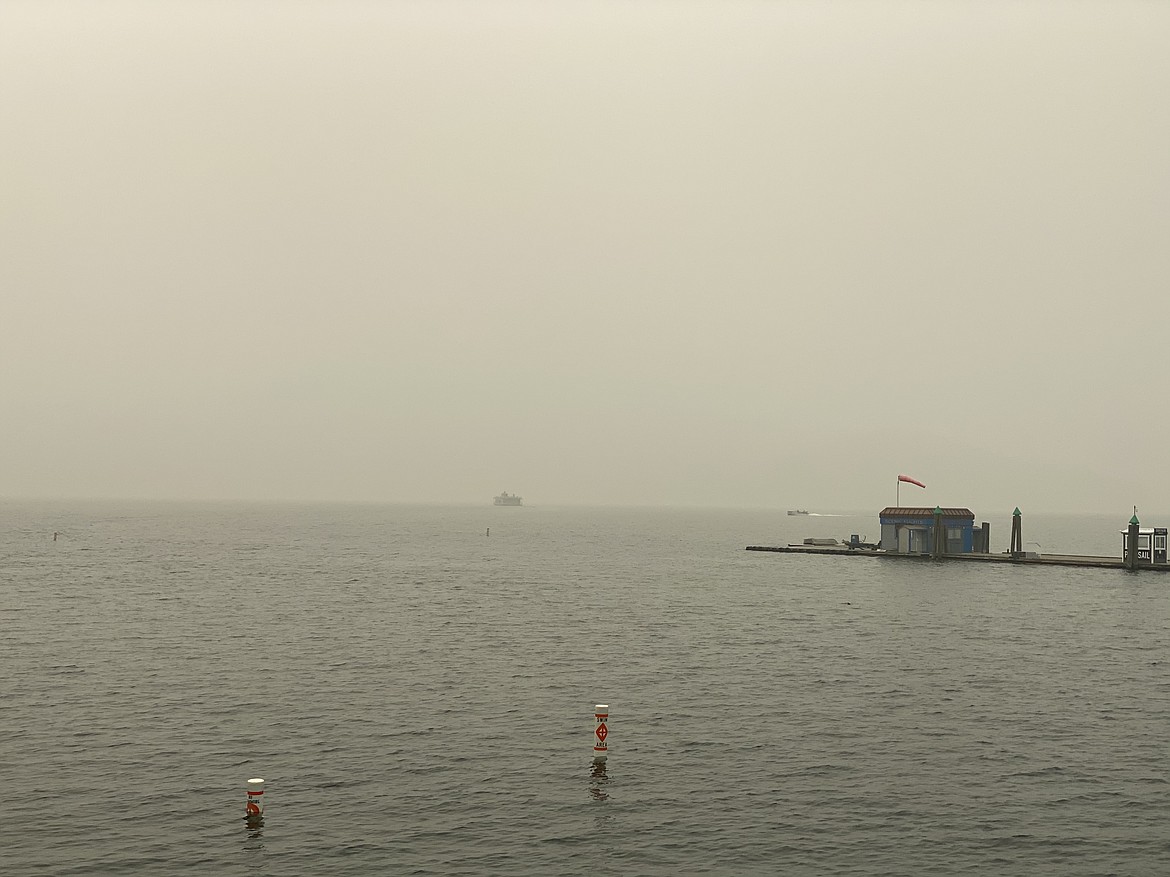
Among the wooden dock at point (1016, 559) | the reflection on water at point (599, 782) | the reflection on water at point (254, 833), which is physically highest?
the wooden dock at point (1016, 559)

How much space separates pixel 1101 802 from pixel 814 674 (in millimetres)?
22914

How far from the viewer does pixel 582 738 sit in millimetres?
40656

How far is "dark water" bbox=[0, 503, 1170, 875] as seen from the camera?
28.8m

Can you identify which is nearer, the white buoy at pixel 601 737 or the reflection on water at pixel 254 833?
the reflection on water at pixel 254 833

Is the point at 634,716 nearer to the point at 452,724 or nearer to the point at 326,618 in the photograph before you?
the point at 452,724

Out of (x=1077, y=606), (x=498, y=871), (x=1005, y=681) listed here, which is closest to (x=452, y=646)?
(x=1005, y=681)

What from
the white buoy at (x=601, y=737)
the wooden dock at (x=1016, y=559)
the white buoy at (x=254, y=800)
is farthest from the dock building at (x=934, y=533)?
the white buoy at (x=254, y=800)

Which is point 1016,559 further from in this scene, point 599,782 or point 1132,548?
point 599,782

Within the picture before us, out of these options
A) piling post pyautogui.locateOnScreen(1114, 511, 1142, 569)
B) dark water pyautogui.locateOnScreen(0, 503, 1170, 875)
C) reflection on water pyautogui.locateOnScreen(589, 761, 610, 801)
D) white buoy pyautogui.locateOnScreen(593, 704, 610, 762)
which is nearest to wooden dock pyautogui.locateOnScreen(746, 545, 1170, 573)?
piling post pyautogui.locateOnScreen(1114, 511, 1142, 569)

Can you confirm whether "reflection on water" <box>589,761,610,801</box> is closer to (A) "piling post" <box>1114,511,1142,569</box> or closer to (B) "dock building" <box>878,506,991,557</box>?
(A) "piling post" <box>1114,511,1142,569</box>

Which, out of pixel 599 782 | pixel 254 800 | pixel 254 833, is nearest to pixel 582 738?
pixel 599 782

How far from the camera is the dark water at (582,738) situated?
2875 cm

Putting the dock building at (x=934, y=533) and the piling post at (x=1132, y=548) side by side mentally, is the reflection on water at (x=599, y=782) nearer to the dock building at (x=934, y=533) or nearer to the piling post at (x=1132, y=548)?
the piling post at (x=1132, y=548)

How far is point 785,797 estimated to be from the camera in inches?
1314
